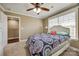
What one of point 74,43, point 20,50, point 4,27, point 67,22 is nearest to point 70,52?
point 74,43

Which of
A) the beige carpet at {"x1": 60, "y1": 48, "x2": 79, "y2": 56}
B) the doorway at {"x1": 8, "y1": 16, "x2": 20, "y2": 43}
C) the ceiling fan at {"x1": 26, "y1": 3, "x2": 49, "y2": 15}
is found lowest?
the beige carpet at {"x1": 60, "y1": 48, "x2": 79, "y2": 56}

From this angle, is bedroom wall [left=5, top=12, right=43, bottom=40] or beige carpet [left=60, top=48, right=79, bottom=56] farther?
bedroom wall [left=5, top=12, right=43, bottom=40]

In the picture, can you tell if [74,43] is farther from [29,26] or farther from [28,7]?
[28,7]

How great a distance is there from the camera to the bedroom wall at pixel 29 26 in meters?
1.69

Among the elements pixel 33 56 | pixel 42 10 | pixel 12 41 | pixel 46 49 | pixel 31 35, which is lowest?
pixel 33 56

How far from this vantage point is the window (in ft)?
5.24

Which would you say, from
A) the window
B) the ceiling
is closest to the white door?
the ceiling

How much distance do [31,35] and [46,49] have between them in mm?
413

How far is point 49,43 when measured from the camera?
1.58 m

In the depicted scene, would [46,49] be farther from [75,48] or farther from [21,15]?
[21,15]

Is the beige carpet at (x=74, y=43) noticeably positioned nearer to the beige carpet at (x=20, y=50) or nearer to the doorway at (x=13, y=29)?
the beige carpet at (x=20, y=50)

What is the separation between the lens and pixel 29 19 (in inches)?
68.0

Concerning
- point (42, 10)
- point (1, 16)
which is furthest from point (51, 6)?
point (1, 16)

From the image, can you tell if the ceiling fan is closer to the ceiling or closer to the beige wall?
the ceiling
